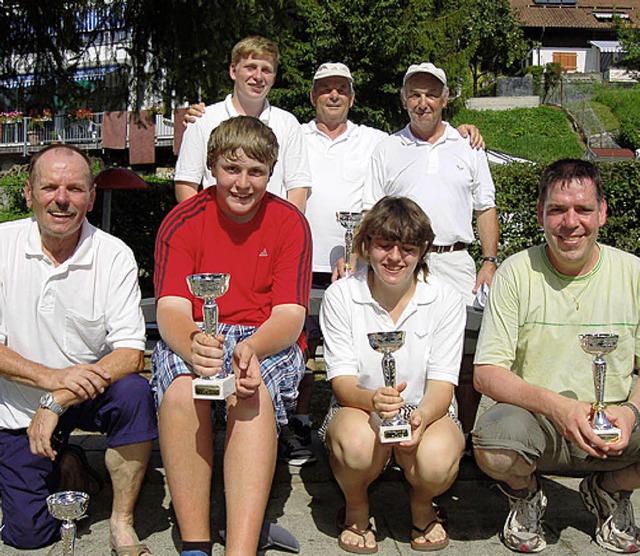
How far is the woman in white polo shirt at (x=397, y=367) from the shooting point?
3070mm

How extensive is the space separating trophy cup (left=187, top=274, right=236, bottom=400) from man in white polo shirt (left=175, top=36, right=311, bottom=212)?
4.79ft

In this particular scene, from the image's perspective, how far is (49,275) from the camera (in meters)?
3.24

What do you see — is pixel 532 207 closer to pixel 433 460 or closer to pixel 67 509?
pixel 433 460

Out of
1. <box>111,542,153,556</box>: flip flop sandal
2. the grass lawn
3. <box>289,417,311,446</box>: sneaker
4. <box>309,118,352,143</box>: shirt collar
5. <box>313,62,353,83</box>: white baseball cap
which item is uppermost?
the grass lawn

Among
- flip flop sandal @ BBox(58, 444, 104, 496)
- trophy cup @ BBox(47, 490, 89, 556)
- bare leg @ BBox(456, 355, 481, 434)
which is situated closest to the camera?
trophy cup @ BBox(47, 490, 89, 556)

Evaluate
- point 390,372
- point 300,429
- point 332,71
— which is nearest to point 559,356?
point 390,372

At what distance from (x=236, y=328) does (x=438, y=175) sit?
5.07ft

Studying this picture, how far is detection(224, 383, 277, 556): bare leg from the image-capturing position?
284 cm

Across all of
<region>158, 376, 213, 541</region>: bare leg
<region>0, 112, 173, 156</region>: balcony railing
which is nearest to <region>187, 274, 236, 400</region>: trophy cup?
<region>158, 376, 213, 541</region>: bare leg

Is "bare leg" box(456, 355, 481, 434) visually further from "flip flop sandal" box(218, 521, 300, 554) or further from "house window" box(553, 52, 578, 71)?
"house window" box(553, 52, 578, 71)

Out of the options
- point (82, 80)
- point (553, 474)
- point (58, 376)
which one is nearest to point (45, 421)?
point (58, 376)

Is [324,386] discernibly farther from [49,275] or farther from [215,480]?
[49,275]

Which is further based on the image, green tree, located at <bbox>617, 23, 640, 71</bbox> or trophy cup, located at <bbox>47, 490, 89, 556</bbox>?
green tree, located at <bbox>617, 23, 640, 71</bbox>

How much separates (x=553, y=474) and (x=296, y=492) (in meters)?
1.29
